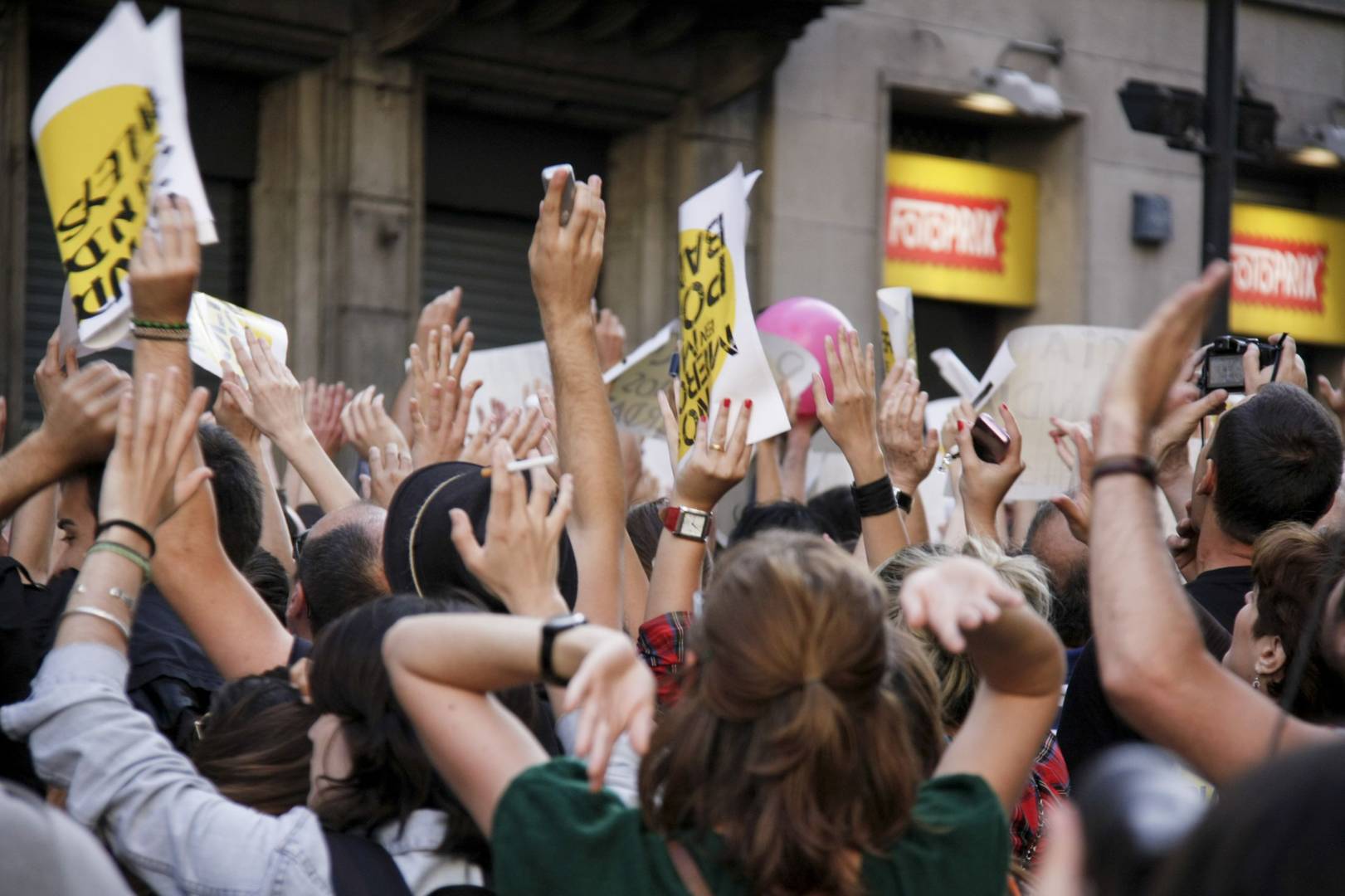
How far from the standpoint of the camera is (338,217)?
427 inches

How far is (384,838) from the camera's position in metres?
2.39

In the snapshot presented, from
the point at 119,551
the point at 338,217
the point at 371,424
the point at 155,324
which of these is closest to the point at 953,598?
the point at 119,551

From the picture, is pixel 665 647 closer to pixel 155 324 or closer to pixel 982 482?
pixel 155 324

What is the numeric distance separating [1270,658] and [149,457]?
1.93 m

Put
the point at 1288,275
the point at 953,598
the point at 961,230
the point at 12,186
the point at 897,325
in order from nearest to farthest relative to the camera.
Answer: the point at 953,598 → the point at 897,325 → the point at 12,186 → the point at 961,230 → the point at 1288,275

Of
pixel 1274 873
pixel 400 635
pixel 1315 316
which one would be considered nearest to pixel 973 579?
pixel 400 635

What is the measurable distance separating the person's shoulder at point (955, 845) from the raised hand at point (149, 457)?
3.80 ft

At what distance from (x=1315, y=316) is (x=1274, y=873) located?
51.6 feet

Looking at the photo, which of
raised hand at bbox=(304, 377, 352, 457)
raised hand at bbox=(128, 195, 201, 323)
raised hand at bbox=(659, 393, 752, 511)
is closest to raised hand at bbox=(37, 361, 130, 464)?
raised hand at bbox=(128, 195, 201, 323)

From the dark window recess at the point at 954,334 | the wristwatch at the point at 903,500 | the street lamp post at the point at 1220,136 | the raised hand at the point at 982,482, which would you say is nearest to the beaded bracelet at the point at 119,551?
the wristwatch at the point at 903,500

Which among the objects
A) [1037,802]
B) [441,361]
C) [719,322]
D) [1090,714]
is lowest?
[1037,802]

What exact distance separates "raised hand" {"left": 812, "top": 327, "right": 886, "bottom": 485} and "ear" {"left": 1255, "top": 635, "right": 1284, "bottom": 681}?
53.4 inches

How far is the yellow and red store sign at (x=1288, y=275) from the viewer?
15.5 m

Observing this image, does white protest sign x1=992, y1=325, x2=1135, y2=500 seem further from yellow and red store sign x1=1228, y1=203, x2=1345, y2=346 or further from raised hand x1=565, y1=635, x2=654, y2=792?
yellow and red store sign x1=1228, y1=203, x2=1345, y2=346
